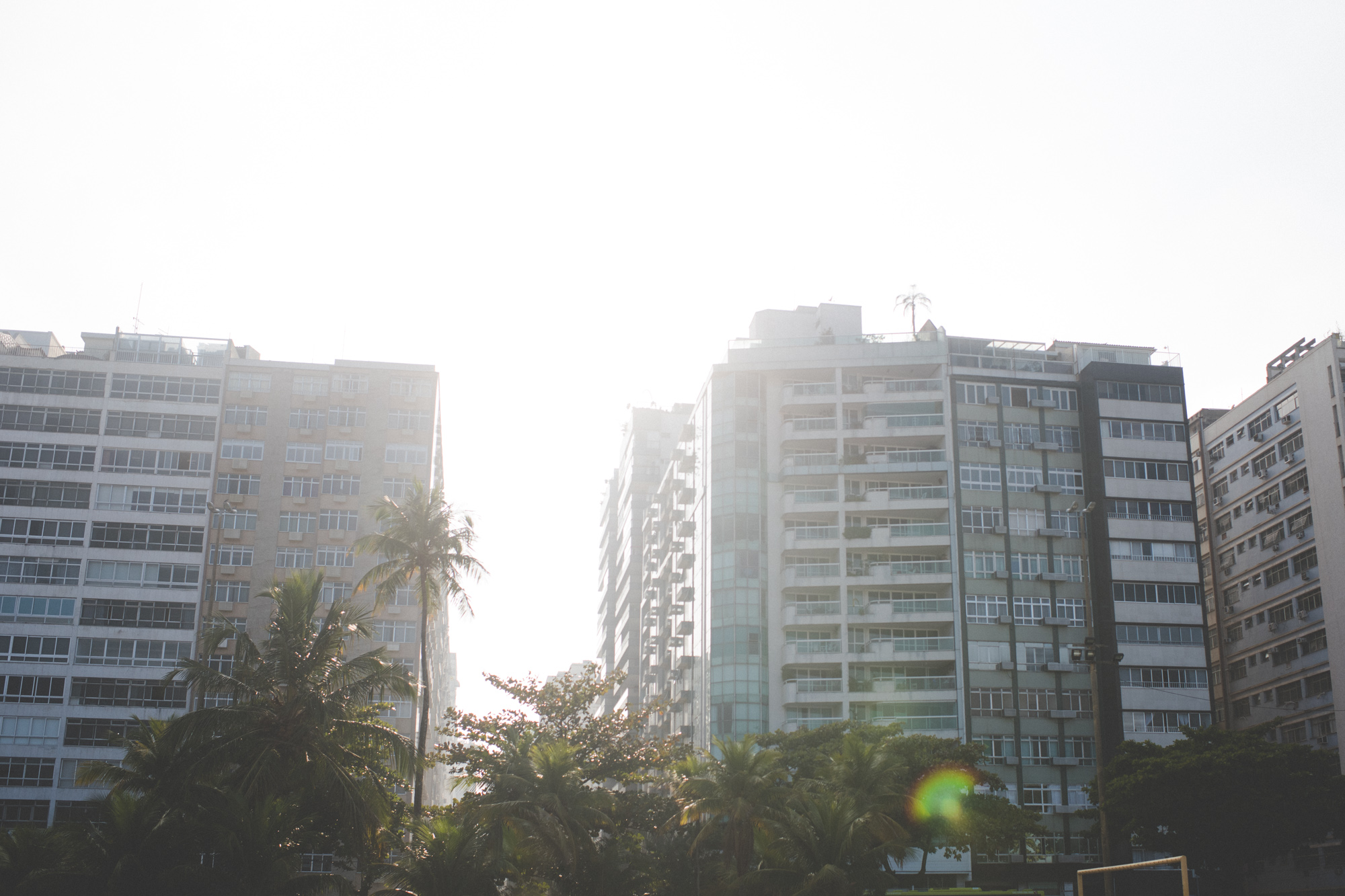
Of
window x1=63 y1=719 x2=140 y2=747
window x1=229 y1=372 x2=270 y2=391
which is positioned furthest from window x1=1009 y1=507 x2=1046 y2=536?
window x1=63 y1=719 x2=140 y2=747

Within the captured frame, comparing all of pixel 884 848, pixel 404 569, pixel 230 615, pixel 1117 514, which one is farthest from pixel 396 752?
pixel 1117 514

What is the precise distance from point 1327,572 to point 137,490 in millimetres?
87803

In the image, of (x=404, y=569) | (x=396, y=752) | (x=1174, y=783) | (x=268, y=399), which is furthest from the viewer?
(x=268, y=399)

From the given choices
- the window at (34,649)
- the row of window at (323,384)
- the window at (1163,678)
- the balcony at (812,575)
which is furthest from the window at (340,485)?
the window at (1163,678)

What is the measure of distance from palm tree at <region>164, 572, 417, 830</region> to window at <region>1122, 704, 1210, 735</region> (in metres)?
55.0

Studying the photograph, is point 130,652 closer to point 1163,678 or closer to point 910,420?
point 910,420

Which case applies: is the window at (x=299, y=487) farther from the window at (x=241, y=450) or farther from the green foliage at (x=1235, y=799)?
the green foliage at (x=1235, y=799)

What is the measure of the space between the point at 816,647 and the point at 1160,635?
2452 centimetres

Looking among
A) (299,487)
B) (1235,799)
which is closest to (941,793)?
(1235,799)

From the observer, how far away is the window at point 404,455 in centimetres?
9325

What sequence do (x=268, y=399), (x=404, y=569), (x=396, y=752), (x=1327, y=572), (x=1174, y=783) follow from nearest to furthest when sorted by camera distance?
(x=396, y=752) → (x=404, y=569) → (x=1174, y=783) → (x=1327, y=572) → (x=268, y=399)

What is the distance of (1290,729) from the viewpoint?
8975 cm

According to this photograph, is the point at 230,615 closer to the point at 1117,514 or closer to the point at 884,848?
the point at 884,848

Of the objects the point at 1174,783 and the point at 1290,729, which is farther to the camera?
the point at 1290,729
